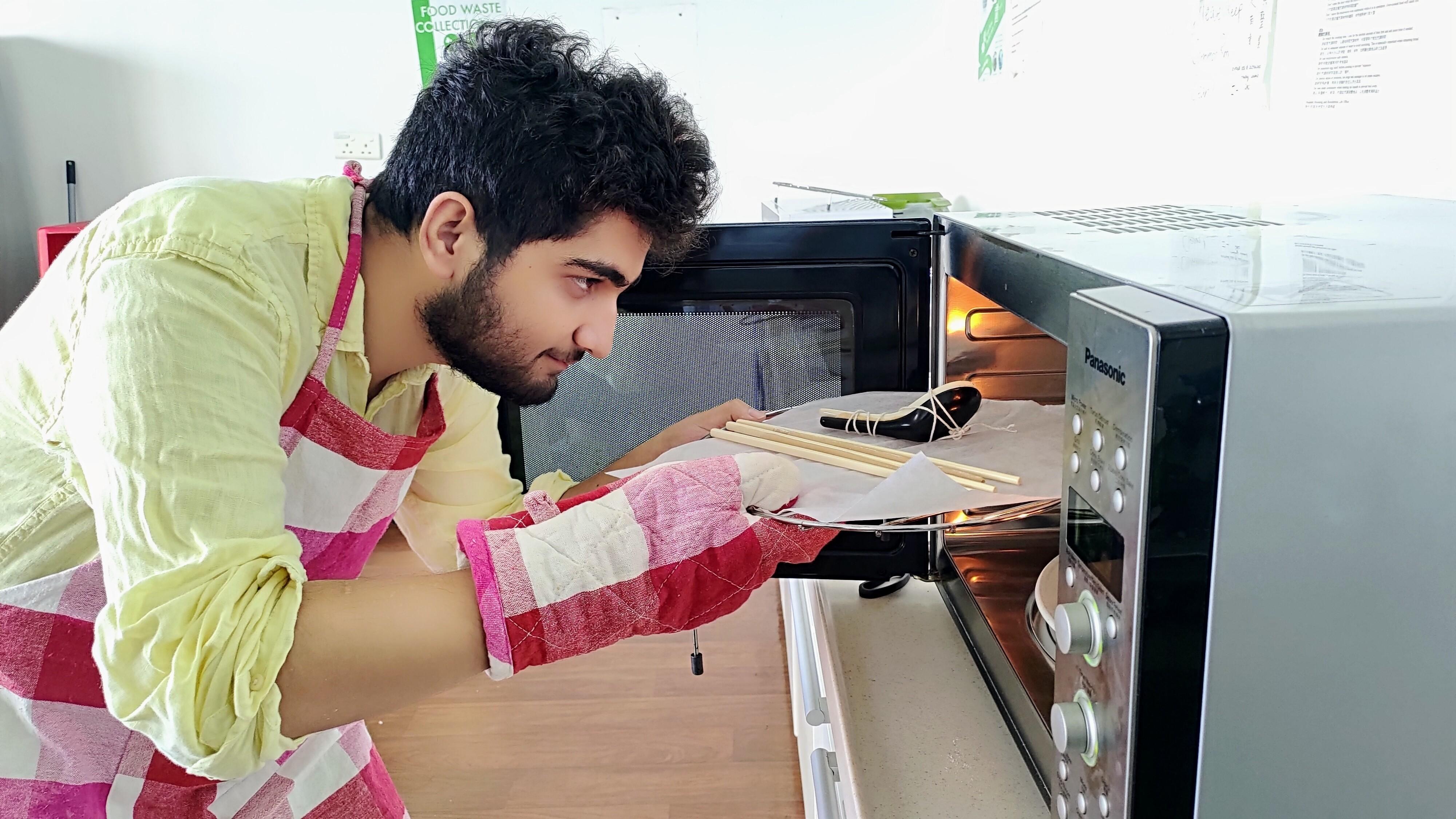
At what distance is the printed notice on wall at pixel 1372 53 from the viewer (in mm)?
612

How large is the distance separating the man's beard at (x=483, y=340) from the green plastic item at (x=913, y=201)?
1.51 ft

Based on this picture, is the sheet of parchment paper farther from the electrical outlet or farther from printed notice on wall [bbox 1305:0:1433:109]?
the electrical outlet

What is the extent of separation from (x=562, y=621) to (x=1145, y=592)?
1.18 ft

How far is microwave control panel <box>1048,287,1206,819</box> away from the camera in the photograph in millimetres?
360

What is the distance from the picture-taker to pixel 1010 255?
2.04 feet

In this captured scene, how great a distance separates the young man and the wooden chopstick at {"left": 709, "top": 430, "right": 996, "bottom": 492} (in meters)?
0.08

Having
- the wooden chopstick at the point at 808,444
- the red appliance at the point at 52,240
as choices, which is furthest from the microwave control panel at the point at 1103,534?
the red appliance at the point at 52,240

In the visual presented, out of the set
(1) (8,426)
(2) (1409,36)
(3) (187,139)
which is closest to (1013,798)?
(2) (1409,36)

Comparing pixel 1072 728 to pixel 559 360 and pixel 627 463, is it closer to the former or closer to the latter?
pixel 559 360

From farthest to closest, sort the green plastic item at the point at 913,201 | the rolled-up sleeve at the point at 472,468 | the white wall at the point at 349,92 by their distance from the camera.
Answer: the white wall at the point at 349,92 → the green plastic item at the point at 913,201 → the rolled-up sleeve at the point at 472,468

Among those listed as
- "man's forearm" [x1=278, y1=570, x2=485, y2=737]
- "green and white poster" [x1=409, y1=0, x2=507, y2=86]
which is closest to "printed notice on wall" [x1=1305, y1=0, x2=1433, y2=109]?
"man's forearm" [x1=278, y1=570, x2=485, y2=737]

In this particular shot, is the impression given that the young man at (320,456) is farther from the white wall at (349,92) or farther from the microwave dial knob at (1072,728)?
the white wall at (349,92)

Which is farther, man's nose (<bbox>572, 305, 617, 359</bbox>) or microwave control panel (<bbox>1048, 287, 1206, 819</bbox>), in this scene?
man's nose (<bbox>572, 305, 617, 359</bbox>)

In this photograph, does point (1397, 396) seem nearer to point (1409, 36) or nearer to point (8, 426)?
point (1409, 36)
